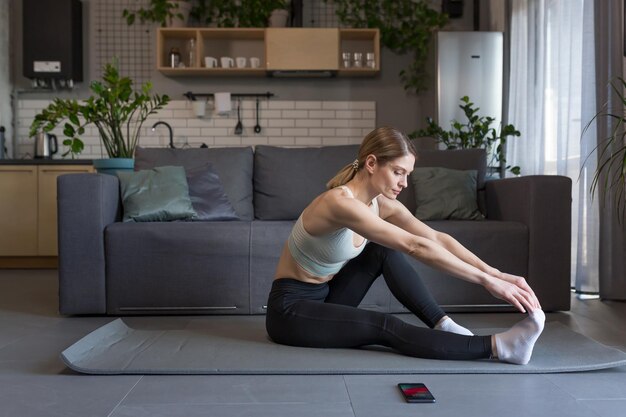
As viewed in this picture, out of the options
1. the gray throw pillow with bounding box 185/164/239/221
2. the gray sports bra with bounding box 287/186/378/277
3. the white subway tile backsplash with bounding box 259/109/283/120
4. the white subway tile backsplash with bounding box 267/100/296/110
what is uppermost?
the white subway tile backsplash with bounding box 267/100/296/110

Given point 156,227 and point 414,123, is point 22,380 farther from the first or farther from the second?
point 414,123

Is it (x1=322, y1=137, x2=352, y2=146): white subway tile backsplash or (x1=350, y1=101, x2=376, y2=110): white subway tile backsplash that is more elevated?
(x1=350, y1=101, x2=376, y2=110): white subway tile backsplash

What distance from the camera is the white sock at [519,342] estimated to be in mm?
2373

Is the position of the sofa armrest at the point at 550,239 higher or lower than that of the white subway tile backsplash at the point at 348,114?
lower

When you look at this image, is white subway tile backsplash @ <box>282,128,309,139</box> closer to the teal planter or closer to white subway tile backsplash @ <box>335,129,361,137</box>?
white subway tile backsplash @ <box>335,129,361,137</box>

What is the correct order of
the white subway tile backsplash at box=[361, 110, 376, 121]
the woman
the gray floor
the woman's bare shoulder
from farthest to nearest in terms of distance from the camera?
1. the white subway tile backsplash at box=[361, 110, 376, 121]
2. the woman's bare shoulder
3. the woman
4. the gray floor

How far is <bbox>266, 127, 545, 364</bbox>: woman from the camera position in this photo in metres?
2.35

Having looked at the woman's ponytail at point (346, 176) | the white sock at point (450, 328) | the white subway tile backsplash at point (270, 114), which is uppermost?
the white subway tile backsplash at point (270, 114)

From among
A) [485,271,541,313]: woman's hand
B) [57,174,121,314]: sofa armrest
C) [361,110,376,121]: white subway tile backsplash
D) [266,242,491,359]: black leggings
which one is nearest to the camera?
[485,271,541,313]: woman's hand

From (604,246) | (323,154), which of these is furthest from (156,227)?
(604,246)

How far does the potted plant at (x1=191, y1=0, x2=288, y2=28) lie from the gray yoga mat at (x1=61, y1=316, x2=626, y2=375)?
12.5ft

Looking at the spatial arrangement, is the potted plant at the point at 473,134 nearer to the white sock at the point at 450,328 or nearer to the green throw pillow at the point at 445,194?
the green throw pillow at the point at 445,194

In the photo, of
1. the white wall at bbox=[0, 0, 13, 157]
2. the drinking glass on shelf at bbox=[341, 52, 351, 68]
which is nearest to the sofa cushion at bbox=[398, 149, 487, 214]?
the drinking glass on shelf at bbox=[341, 52, 351, 68]

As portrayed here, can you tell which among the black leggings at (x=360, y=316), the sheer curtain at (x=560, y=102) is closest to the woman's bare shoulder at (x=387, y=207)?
the black leggings at (x=360, y=316)
